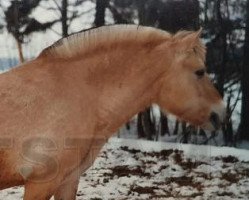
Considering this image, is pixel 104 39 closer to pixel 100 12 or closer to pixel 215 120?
pixel 215 120

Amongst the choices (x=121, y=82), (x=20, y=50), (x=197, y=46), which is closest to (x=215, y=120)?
(x=197, y=46)

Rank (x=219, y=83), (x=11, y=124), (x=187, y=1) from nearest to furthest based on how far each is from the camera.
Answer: (x=11, y=124), (x=187, y=1), (x=219, y=83)

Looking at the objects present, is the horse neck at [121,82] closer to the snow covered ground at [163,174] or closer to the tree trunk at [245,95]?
the snow covered ground at [163,174]

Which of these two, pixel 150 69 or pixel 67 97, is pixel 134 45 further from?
pixel 67 97

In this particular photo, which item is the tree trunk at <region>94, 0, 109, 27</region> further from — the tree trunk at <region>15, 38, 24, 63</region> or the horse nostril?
the horse nostril

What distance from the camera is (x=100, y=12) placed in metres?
8.70

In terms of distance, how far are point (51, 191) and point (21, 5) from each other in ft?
22.9

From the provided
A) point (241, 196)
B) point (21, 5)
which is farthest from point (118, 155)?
point (21, 5)

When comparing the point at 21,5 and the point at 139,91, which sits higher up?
the point at 21,5

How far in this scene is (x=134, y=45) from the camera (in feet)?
9.35

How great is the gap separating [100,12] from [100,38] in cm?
614

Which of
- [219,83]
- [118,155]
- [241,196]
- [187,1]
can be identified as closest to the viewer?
[241,196]

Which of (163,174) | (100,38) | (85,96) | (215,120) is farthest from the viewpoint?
(163,174)

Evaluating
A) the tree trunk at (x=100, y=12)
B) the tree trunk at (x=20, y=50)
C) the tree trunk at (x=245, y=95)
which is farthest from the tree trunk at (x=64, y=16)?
the tree trunk at (x=245, y=95)
